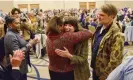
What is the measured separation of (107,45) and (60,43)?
49 cm

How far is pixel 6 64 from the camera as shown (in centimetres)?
287

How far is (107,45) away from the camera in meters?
2.59

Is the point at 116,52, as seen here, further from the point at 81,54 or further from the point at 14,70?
the point at 14,70

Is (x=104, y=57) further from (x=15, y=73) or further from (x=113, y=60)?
(x=15, y=73)

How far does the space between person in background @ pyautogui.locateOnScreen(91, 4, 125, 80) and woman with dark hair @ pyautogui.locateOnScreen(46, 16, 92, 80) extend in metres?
0.18

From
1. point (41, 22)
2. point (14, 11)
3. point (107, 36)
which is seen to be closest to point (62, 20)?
point (107, 36)


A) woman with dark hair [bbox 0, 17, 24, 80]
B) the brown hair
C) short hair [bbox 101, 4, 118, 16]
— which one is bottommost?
woman with dark hair [bbox 0, 17, 24, 80]

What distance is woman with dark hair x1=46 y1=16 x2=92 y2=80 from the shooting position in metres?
2.69

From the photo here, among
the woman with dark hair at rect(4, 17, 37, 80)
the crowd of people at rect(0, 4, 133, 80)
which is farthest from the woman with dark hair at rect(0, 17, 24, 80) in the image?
the woman with dark hair at rect(4, 17, 37, 80)

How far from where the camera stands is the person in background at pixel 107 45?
99.2 inches

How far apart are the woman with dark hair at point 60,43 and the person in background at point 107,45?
18 cm

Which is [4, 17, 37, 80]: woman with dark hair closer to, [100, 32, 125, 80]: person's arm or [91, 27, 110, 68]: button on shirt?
[91, 27, 110, 68]: button on shirt

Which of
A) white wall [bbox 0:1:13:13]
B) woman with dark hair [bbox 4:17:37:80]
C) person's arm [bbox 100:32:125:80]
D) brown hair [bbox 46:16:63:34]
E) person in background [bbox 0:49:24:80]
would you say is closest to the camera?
person in background [bbox 0:49:24:80]

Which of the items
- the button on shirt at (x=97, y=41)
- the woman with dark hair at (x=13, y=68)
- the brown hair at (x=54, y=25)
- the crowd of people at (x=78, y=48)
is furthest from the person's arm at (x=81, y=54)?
the woman with dark hair at (x=13, y=68)
